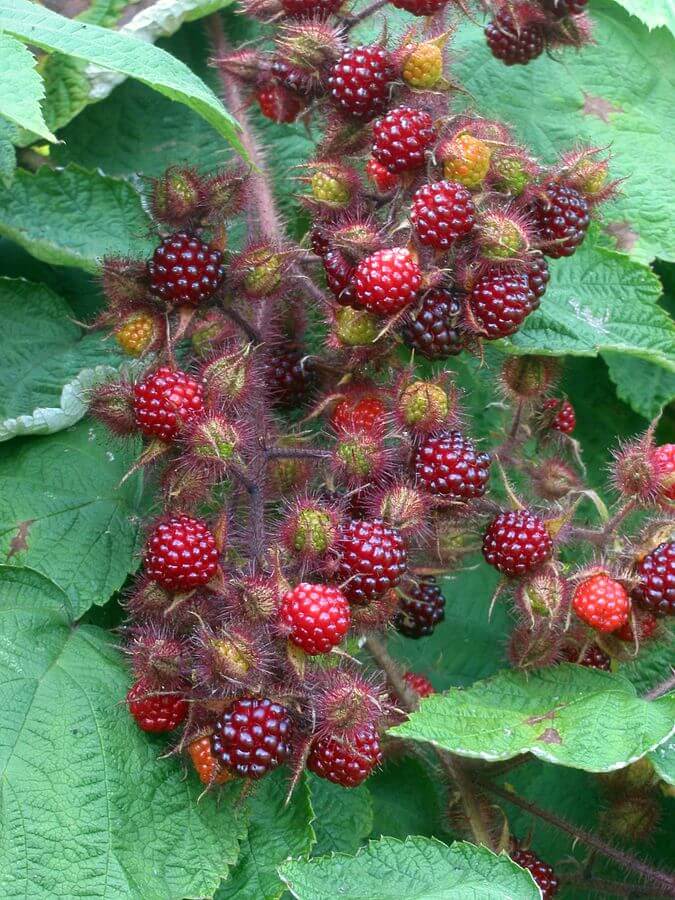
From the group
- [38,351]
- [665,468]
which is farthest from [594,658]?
[38,351]

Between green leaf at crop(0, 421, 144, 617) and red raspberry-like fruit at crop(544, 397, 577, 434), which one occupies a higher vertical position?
red raspberry-like fruit at crop(544, 397, 577, 434)

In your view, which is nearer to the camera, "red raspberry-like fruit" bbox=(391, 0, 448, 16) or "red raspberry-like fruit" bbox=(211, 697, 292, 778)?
"red raspberry-like fruit" bbox=(211, 697, 292, 778)

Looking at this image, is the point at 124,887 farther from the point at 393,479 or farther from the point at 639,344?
the point at 639,344

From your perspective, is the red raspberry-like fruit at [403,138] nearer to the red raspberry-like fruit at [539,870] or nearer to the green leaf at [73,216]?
the green leaf at [73,216]

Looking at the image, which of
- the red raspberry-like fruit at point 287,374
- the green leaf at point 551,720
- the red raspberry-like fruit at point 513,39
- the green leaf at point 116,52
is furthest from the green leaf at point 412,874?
the red raspberry-like fruit at point 513,39

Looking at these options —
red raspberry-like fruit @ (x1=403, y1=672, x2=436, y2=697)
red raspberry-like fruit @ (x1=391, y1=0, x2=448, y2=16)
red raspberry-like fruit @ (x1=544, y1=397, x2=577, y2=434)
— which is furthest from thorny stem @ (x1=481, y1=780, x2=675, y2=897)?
red raspberry-like fruit @ (x1=391, y1=0, x2=448, y2=16)

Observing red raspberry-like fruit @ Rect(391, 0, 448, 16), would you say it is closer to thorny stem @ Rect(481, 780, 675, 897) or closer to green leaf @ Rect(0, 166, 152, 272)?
green leaf @ Rect(0, 166, 152, 272)

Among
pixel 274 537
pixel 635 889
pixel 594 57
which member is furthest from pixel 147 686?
pixel 594 57
